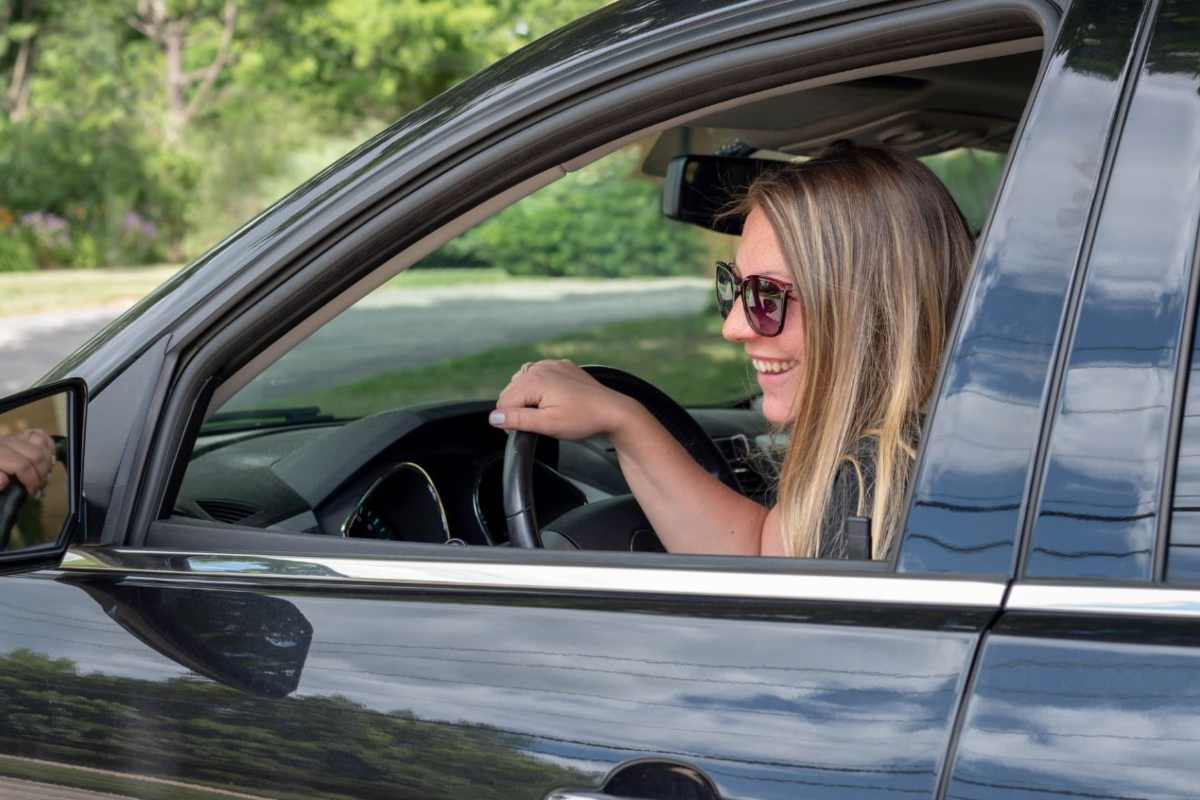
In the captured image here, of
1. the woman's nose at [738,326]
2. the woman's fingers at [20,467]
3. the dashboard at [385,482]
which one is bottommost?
the dashboard at [385,482]

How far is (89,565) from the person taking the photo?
5.51ft

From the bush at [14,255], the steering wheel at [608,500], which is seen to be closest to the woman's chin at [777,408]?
the steering wheel at [608,500]

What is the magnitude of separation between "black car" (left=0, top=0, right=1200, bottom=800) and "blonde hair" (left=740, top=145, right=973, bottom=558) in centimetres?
23

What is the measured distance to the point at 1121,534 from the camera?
126cm

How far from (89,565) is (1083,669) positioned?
3.58 ft

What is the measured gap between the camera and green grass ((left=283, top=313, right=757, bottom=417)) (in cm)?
854

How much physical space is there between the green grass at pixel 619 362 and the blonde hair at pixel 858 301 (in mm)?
4902

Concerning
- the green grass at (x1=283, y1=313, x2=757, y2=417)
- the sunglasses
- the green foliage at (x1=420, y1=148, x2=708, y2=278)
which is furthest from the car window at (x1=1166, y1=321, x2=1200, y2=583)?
the green foliage at (x1=420, y1=148, x2=708, y2=278)

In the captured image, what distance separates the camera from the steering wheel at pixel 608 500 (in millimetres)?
1934

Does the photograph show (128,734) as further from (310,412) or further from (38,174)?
(38,174)

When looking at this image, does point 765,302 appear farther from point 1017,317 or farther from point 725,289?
point 1017,317

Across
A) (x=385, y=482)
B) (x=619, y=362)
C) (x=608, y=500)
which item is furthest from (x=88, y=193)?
(x=608, y=500)

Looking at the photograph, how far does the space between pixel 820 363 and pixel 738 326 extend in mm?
165

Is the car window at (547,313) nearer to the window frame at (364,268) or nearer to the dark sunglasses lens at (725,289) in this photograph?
the window frame at (364,268)
